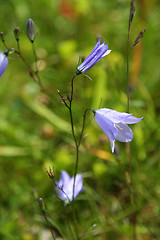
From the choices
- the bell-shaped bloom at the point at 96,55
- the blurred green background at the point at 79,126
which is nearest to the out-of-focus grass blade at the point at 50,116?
the blurred green background at the point at 79,126

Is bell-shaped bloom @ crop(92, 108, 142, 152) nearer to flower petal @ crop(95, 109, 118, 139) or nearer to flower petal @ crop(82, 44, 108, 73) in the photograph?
flower petal @ crop(95, 109, 118, 139)

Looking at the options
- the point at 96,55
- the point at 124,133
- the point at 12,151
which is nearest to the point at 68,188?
the point at 124,133

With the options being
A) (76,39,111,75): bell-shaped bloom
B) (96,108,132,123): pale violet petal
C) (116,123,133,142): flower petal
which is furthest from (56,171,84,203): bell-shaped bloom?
(76,39,111,75): bell-shaped bloom

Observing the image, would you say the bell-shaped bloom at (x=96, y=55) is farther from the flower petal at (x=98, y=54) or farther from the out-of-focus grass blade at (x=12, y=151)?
the out-of-focus grass blade at (x=12, y=151)

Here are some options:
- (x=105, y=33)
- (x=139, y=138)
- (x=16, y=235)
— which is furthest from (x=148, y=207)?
(x=105, y=33)

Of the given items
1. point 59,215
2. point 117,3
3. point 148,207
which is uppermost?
point 117,3

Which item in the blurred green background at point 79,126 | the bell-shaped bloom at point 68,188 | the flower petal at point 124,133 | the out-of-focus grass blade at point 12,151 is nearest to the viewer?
the flower petal at point 124,133

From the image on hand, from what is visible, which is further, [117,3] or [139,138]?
[117,3]

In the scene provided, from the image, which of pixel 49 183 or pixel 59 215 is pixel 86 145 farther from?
pixel 59 215
